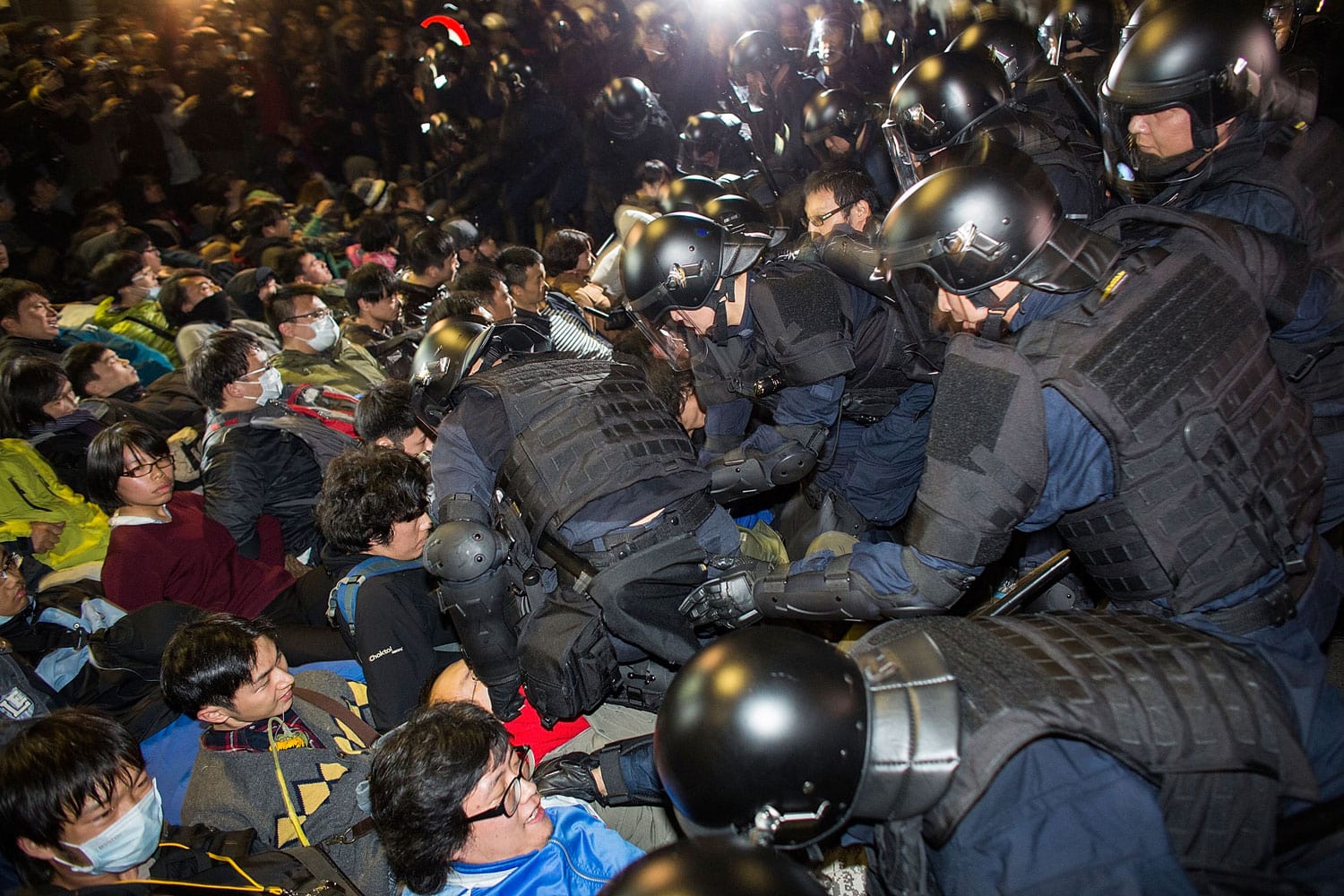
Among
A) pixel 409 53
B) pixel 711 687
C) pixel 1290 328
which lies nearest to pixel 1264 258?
pixel 1290 328

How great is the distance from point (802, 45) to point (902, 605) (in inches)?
296

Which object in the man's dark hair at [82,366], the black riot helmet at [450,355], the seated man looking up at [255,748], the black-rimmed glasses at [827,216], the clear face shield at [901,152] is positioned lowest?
the man's dark hair at [82,366]

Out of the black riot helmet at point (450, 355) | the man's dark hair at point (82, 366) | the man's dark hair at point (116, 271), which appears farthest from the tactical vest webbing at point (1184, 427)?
the man's dark hair at point (116, 271)

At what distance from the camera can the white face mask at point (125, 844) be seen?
204 cm

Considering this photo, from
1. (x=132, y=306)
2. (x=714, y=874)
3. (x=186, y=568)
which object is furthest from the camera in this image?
(x=132, y=306)

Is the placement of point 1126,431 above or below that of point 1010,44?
below

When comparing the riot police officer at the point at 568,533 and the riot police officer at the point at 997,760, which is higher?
the riot police officer at the point at 997,760

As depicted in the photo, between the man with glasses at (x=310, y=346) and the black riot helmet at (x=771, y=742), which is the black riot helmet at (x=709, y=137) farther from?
the black riot helmet at (x=771, y=742)

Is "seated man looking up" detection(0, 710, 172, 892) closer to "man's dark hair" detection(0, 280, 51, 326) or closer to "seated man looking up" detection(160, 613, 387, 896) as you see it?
"seated man looking up" detection(160, 613, 387, 896)

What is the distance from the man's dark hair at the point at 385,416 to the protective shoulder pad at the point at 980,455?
8.46 ft

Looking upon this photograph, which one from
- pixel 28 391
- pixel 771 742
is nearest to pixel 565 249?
pixel 28 391

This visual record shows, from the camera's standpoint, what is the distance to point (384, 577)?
2814 mm

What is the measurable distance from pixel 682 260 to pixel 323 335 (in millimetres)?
3051

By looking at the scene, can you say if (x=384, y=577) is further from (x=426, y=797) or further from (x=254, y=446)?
(x=254, y=446)
